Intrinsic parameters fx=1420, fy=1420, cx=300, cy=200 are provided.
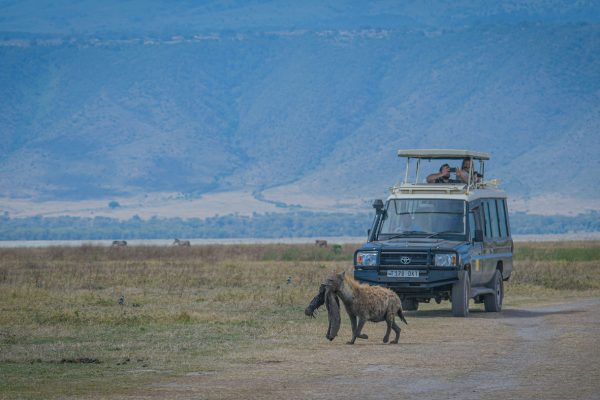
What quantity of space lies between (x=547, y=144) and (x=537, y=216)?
24735 mm

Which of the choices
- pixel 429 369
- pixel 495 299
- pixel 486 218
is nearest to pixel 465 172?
pixel 486 218

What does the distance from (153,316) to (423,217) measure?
5255 mm

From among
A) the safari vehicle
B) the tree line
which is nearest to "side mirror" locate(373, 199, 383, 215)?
the safari vehicle

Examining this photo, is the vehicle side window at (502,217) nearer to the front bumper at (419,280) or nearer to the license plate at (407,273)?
the front bumper at (419,280)

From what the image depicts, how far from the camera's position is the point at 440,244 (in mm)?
24875

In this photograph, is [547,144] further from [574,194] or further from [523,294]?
[523,294]

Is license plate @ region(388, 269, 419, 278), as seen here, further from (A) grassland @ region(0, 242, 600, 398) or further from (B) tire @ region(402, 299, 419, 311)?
(B) tire @ region(402, 299, 419, 311)

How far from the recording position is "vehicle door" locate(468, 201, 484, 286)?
84.3ft

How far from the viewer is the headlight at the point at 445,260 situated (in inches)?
961

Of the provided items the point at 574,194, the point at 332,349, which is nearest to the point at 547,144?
the point at 574,194

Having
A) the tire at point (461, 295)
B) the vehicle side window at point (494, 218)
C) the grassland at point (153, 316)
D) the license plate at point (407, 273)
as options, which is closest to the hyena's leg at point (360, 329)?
the grassland at point (153, 316)

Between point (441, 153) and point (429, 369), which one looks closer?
point (429, 369)

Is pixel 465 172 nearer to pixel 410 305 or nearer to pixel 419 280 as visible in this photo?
pixel 410 305

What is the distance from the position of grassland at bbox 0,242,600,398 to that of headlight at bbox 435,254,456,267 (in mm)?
2336
